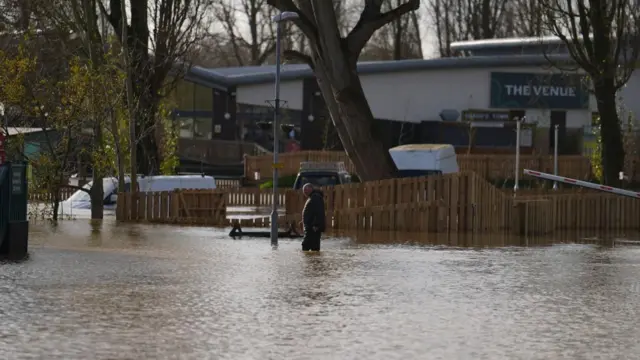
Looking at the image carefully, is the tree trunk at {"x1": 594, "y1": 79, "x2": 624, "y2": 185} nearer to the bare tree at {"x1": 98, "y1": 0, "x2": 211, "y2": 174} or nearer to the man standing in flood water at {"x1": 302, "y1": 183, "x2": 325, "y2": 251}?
the bare tree at {"x1": 98, "y1": 0, "x2": 211, "y2": 174}

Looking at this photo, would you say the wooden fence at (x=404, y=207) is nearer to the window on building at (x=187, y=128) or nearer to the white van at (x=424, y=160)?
the white van at (x=424, y=160)

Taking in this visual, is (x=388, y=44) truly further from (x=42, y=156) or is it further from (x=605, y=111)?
(x=42, y=156)

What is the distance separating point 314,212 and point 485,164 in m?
42.2

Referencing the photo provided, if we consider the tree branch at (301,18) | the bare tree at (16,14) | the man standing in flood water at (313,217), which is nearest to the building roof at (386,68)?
the bare tree at (16,14)

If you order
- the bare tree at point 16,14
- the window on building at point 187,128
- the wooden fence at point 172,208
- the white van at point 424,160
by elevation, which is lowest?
the wooden fence at point 172,208

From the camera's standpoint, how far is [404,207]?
1517 inches

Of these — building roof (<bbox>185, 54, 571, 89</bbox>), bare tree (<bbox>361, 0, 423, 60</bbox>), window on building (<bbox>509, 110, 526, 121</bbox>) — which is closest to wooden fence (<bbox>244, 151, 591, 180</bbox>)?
window on building (<bbox>509, 110, 526, 121</bbox>)

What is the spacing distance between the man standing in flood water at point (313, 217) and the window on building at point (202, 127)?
54.1m

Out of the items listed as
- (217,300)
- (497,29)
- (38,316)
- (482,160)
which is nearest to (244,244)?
(217,300)

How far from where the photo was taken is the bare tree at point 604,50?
49719 millimetres

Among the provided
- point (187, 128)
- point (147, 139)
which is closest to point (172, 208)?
point (147, 139)

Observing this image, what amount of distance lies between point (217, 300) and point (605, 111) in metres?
34.2

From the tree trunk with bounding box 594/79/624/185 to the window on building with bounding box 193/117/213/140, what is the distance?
1416 inches

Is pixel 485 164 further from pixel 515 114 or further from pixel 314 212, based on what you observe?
pixel 314 212
